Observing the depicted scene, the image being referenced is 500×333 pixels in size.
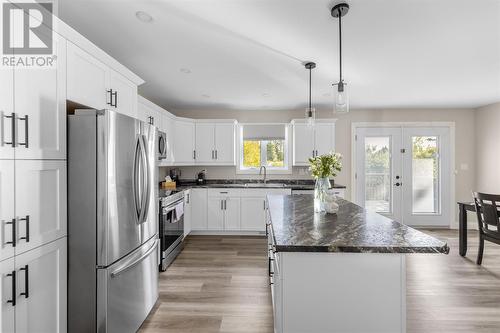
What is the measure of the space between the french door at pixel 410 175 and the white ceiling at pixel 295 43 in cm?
135

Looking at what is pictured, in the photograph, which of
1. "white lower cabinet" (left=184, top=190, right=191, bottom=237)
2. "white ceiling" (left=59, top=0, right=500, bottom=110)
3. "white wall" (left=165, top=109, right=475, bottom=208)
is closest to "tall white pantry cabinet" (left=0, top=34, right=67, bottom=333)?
"white ceiling" (left=59, top=0, right=500, bottom=110)

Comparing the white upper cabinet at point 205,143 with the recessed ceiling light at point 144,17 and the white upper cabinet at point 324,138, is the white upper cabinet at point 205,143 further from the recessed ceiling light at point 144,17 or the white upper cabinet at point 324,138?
the recessed ceiling light at point 144,17

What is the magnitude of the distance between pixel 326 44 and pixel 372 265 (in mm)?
2060

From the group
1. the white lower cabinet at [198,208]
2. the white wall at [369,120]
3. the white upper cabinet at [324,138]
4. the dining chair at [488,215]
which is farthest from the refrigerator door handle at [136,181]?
the dining chair at [488,215]

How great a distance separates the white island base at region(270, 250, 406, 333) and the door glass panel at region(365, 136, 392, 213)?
4.41m

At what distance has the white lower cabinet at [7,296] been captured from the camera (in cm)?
126

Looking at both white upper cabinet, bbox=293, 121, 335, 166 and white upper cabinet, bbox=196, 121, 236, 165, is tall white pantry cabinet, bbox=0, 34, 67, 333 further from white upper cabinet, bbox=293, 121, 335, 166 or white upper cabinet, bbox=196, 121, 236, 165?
white upper cabinet, bbox=293, 121, 335, 166

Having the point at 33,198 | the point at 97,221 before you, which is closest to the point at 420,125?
the point at 97,221

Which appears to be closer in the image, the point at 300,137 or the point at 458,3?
the point at 458,3

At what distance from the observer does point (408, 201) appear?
538cm

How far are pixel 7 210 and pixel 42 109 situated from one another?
0.59 meters

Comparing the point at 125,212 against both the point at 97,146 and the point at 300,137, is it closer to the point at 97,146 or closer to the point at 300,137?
the point at 97,146

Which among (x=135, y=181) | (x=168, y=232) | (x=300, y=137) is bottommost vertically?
(x=168, y=232)

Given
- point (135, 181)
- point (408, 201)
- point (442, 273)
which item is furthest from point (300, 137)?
point (135, 181)
